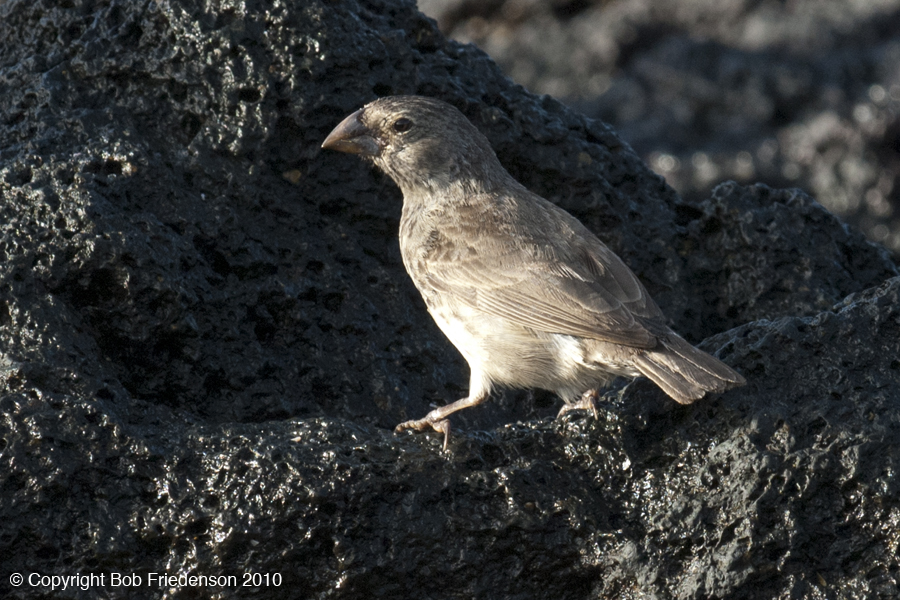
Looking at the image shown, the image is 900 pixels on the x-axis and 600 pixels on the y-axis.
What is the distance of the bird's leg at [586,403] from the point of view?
4402 millimetres

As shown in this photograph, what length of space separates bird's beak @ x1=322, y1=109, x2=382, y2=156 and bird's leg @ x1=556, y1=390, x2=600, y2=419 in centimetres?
164

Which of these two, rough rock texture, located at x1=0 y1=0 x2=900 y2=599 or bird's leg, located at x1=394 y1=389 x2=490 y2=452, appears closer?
rough rock texture, located at x1=0 y1=0 x2=900 y2=599

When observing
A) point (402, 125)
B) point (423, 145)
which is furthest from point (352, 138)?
point (423, 145)

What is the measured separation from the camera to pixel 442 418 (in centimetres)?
448

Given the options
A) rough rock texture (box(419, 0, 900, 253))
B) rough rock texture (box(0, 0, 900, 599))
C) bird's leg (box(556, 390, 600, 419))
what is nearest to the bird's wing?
bird's leg (box(556, 390, 600, 419))

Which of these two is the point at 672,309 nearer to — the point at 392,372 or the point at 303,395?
the point at 392,372

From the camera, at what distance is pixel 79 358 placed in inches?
169

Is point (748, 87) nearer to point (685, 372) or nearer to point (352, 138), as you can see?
point (352, 138)

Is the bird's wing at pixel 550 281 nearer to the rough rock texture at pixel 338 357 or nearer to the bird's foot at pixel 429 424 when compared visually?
the rough rock texture at pixel 338 357

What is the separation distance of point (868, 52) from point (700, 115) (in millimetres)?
1801

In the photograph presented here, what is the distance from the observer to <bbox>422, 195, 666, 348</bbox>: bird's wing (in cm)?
462

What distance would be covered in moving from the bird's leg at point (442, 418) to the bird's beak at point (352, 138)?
4.40ft
